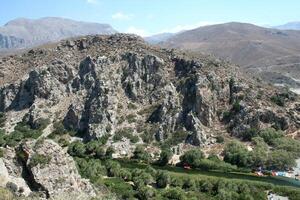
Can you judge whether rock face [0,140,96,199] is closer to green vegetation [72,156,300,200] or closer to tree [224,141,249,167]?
green vegetation [72,156,300,200]

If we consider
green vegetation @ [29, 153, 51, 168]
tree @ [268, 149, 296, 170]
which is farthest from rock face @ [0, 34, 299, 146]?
green vegetation @ [29, 153, 51, 168]

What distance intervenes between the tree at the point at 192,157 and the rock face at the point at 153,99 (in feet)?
46.4

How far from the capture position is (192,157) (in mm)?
145875

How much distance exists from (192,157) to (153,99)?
151 ft

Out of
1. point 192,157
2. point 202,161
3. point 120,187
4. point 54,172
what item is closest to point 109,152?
point 192,157

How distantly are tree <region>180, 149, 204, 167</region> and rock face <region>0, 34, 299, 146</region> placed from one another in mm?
14128

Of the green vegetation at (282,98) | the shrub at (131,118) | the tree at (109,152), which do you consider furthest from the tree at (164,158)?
the green vegetation at (282,98)

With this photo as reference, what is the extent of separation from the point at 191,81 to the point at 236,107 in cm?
1941

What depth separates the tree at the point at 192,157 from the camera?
5669 inches

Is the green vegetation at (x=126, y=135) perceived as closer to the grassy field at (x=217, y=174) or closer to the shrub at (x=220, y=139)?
the grassy field at (x=217, y=174)

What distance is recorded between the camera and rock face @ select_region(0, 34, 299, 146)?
171m

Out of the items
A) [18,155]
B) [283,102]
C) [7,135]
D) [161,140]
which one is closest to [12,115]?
[7,135]

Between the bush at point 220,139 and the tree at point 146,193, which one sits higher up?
the tree at point 146,193

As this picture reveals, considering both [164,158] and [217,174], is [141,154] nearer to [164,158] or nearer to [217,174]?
[164,158]
